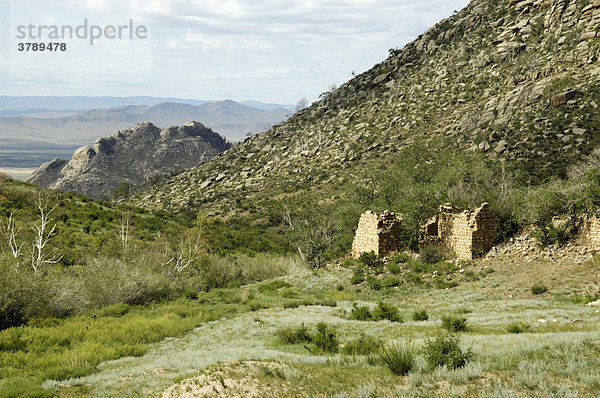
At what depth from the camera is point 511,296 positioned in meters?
16.5

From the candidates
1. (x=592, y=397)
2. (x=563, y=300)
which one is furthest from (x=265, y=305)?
(x=592, y=397)

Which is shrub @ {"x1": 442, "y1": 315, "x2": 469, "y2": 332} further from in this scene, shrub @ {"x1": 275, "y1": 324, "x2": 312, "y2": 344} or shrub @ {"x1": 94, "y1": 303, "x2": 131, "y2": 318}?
shrub @ {"x1": 94, "y1": 303, "x2": 131, "y2": 318}

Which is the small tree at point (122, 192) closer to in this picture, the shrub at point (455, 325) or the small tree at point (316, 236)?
the small tree at point (316, 236)

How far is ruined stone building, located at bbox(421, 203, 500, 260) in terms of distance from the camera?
2150 centimetres

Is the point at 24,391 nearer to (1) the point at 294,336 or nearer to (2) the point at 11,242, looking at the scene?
(1) the point at 294,336

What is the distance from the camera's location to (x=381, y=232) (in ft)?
78.0

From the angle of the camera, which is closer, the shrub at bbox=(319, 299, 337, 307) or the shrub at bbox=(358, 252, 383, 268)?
the shrub at bbox=(319, 299, 337, 307)

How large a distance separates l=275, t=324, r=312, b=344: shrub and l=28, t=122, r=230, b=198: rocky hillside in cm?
12874

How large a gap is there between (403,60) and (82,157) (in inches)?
4748


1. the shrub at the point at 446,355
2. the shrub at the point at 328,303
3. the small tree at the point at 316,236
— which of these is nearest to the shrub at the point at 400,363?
the shrub at the point at 446,355

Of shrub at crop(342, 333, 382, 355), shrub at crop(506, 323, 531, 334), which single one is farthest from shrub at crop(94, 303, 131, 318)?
shrub at crop(506, 323, 531, 334)

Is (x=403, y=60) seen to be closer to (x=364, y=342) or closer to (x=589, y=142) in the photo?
(x=589, y=142)

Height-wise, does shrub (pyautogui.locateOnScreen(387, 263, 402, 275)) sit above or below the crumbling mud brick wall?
below

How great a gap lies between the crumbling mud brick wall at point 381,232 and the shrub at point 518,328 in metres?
12.6
